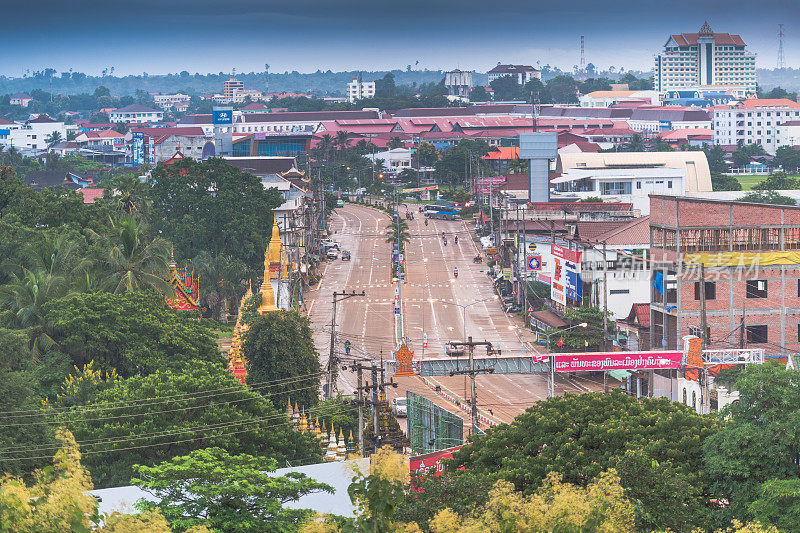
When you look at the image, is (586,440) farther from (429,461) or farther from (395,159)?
(395,159)

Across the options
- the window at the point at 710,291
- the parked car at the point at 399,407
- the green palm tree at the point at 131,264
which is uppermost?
A: the green palm tree at the point at 131,264

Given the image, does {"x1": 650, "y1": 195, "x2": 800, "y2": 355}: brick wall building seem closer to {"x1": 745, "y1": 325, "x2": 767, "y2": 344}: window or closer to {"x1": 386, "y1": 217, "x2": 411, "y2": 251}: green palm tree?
{"x1": 745, "y1": 325, "x2": 767, "y2": 344}: window

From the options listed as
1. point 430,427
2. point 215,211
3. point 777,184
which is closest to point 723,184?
point 777,184

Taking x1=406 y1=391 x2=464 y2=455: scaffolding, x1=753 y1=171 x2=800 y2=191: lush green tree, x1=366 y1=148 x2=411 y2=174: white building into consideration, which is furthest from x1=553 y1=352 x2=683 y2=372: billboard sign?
x1=366 y1=148 x2=411 y2=174: white building

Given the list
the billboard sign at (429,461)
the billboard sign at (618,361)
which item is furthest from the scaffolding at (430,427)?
the billboard sign at (618,361)

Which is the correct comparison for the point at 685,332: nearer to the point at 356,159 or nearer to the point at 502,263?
the point at 502,263

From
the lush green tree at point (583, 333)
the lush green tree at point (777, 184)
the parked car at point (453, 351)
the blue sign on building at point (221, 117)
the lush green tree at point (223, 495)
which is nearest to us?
the lush green tree at point (223, 495)

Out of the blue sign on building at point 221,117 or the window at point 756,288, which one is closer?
the window at point 756,288

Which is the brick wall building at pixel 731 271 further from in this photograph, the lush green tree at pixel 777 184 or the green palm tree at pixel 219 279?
the lush green tree at pixel 777 184
